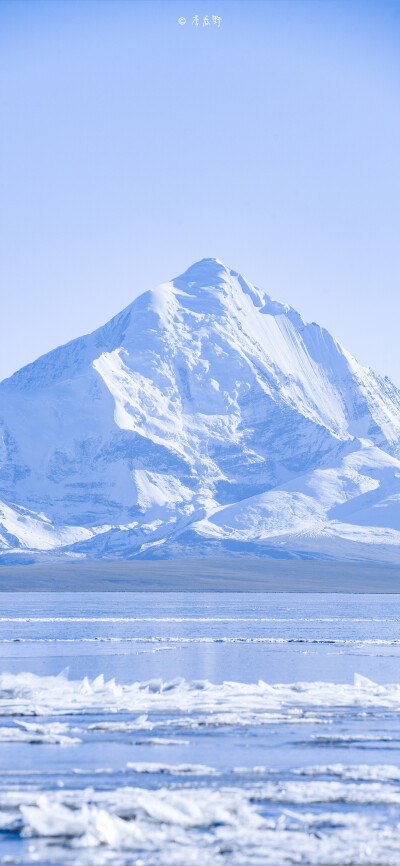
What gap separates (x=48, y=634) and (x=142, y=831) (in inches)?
2552

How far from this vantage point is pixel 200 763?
32312 millimetres

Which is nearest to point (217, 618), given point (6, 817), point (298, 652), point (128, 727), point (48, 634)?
point (48, 634)

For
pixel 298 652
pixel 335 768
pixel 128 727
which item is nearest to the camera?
pixel 335 768

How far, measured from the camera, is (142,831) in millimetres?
25203

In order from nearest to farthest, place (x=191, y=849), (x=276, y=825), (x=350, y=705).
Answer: (x=191, y=849), (x=276, y=825), (x=350, y=705)

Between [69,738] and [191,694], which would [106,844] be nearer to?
[69,738]

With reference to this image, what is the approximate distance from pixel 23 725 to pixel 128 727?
10.5 feet

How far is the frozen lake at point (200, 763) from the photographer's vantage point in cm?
2444

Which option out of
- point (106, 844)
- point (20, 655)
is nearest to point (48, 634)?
point (20, 655)

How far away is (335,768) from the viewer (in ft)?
102

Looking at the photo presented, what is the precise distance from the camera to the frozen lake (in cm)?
2444

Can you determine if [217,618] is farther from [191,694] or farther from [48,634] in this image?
[191,694]

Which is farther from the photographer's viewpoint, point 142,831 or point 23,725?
point 23,725

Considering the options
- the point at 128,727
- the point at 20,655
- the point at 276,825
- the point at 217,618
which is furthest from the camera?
the point at 217,618
